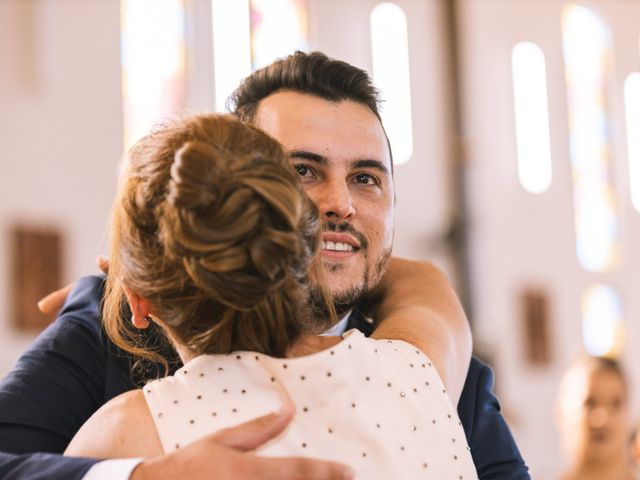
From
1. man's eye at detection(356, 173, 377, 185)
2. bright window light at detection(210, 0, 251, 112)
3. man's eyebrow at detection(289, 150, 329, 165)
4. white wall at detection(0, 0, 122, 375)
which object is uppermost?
bright window light at detection(210, 0, 251, 112)

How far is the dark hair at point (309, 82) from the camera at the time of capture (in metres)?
Answer: 3.35

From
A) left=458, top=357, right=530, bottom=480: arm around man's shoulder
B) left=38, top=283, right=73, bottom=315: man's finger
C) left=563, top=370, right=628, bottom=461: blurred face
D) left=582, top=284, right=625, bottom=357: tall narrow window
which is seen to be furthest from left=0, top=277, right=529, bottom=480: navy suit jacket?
left=582, top=284, right=625, bottom=357: tall narrow window

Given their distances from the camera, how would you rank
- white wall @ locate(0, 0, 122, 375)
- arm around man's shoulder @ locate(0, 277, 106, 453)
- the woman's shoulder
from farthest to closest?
white wall @ locate(0, 0, 122, 375) < arm around man's shoulder @ locate(0, 277, 106, 453) < the woman's shoulder

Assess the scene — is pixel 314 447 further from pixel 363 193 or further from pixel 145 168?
pixel 363 193

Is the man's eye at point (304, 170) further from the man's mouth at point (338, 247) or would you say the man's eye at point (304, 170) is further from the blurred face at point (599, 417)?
the blurred face at point (599, 417)

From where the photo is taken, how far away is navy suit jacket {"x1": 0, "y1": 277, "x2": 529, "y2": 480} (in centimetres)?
256

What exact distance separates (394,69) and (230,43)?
2.83 m

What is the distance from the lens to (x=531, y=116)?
17.0m

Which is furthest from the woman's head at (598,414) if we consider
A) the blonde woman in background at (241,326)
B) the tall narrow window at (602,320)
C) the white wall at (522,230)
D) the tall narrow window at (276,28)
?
the tall narrow window at (602,320)

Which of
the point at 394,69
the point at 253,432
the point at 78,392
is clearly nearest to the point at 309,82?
the point at 78,392

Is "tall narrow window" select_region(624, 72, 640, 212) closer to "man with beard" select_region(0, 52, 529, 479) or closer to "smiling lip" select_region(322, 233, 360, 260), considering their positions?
"man with beard" select_region(0, 52, 529, 479)

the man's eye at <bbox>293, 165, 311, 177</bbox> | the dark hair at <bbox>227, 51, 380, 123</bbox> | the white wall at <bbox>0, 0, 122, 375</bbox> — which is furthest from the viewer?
the white wall at <bbox>0, 0, 122, 375</bbox>

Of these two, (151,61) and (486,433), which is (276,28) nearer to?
(151,61)

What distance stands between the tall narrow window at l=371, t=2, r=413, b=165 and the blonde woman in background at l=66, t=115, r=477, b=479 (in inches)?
508
